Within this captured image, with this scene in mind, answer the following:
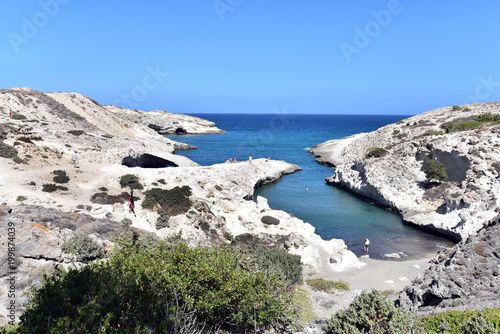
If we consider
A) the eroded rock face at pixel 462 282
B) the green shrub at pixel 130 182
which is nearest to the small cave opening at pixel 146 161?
the green shrub at pixel 130 182

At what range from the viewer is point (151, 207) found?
27.7 meters

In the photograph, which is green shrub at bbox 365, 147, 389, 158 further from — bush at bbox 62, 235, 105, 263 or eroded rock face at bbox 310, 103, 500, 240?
bush at bbox 62, 235, 105, 263

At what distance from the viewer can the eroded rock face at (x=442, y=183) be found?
31.8 m

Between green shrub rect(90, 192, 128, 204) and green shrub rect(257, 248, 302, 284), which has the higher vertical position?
green shrub rect(90, 192, 128, 204)

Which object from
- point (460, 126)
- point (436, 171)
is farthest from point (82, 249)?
point (460, 126)

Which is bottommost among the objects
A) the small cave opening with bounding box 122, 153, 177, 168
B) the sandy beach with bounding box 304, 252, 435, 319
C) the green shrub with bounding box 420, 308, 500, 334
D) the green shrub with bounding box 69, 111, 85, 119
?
the sandy beach with bounding box 304, 252, 435, 319

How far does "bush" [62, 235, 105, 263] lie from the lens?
14.2 m

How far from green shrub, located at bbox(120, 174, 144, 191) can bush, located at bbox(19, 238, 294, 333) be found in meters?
22.1

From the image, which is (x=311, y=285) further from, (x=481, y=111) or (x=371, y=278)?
(x=481, y=111)

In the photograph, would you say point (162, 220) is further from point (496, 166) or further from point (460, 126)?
point (460, 126)

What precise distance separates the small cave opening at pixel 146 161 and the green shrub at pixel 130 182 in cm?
1862

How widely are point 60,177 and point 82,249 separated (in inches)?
864

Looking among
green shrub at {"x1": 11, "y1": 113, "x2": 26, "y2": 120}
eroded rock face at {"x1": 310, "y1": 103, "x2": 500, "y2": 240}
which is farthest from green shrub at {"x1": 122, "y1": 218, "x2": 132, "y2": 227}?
green shrub at {"x1": 11, "y1": 113, "x2": 26, "y2": 120}

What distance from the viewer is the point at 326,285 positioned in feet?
66.0
